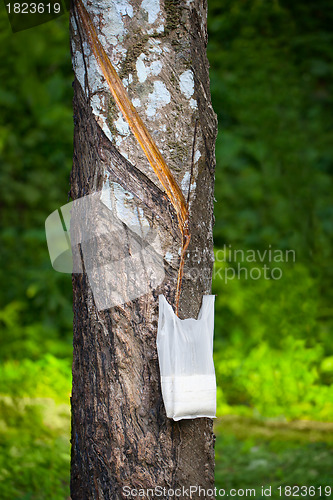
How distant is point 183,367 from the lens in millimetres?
1223

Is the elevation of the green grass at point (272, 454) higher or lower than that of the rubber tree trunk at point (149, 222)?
lower

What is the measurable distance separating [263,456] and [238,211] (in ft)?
6.25

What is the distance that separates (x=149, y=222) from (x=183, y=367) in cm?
35

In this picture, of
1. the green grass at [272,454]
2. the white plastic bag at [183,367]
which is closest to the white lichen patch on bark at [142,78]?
the white plastic bag at [183,367]

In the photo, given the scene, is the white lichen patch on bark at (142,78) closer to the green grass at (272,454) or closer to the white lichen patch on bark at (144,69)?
the white lichen patch on bark at (144,69)

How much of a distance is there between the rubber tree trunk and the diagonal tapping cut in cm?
1

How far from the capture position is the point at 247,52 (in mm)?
4176

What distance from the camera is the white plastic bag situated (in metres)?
1.21

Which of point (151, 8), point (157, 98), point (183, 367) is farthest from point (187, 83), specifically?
point (183, 367)

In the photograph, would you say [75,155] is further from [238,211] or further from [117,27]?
[238,211]

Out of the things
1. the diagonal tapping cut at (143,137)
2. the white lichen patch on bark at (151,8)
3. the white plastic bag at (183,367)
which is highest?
the white lichen patch on bark at (151,8)

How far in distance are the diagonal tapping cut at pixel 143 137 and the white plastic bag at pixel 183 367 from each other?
44 millimetres

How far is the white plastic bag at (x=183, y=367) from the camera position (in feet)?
3.97

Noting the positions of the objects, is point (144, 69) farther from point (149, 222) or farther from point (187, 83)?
point (149, 222)
